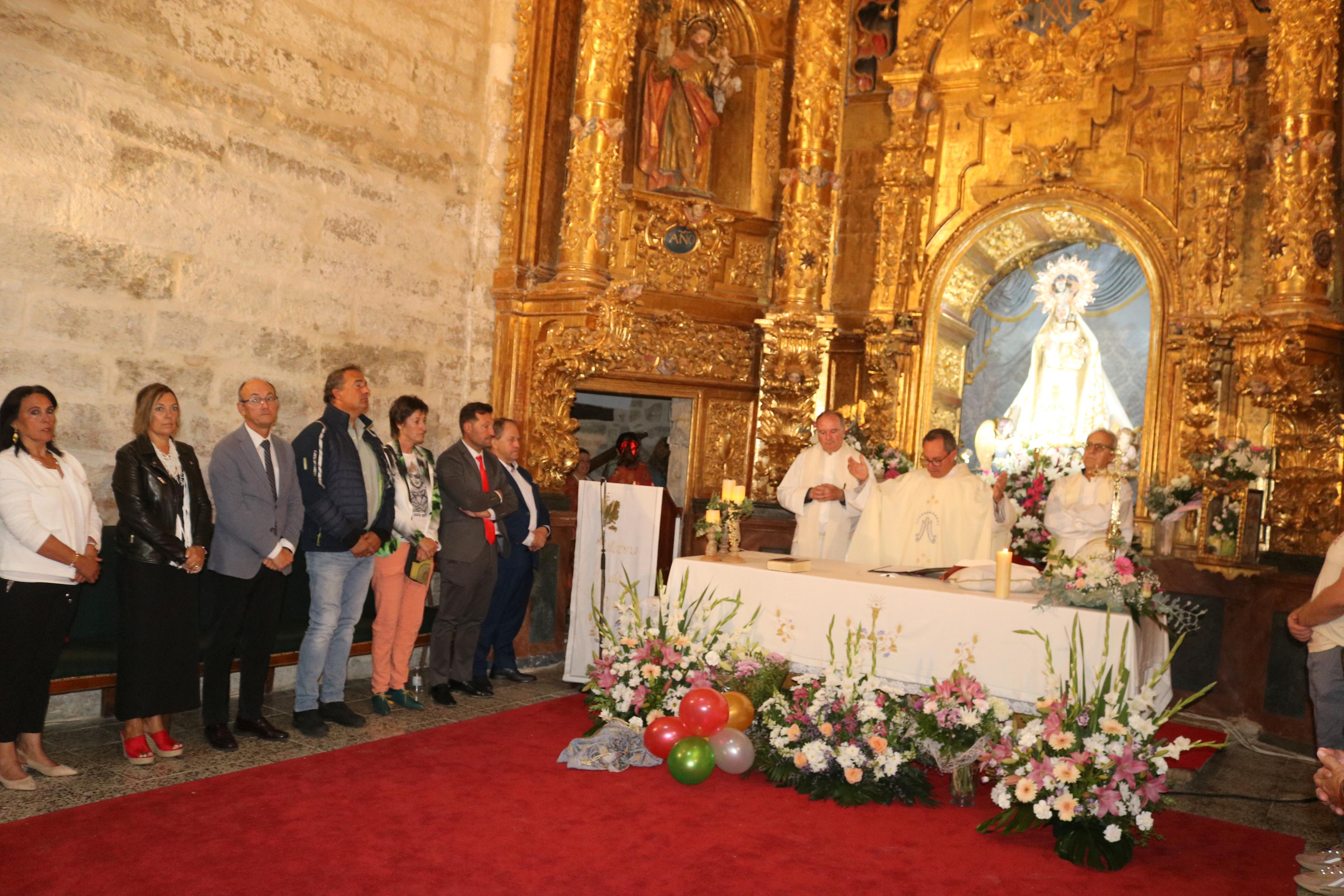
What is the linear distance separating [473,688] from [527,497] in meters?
1.42

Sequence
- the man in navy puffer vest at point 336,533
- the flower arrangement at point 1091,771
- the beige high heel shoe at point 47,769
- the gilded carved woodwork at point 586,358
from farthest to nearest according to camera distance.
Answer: the gilded carved woodwork at point 586,358, the man in navy puffer vest at point 336,533, the beige high heel shoe at point 47,769, the flower arrangement at point 1091,771

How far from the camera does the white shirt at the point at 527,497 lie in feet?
25.8

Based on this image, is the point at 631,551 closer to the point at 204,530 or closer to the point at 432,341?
the point at 432,341

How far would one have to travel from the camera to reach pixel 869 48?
11031mm

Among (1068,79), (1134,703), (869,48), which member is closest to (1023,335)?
(1068,79)

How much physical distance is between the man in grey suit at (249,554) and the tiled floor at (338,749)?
197 millimetres

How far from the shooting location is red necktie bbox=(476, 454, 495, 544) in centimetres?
732

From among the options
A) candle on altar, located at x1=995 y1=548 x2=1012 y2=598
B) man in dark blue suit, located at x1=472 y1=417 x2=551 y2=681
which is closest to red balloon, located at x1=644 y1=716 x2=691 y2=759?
candle on altar, located at x1=995 y1=548 x2=1012 y2=598

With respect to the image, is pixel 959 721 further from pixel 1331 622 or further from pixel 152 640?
pixel 152 640

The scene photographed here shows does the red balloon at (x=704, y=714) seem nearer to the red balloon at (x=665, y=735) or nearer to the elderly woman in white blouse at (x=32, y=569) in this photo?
the red balloon at (x=665, y=735)

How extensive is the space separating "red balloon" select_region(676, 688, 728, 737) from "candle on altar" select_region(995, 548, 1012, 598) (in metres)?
1.48

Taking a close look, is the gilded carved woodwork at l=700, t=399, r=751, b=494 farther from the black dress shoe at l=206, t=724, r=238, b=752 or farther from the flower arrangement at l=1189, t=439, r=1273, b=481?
the black dress shoe at l=206, t=724, r=238, b=752

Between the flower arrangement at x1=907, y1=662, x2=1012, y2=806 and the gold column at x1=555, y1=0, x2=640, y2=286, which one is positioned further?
the gold column at x1=555, y1=0, x2=640, y2=286

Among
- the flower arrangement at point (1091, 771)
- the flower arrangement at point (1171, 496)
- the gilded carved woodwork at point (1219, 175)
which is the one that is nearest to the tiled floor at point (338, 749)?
the flower arrangement at point (1091, 771)
